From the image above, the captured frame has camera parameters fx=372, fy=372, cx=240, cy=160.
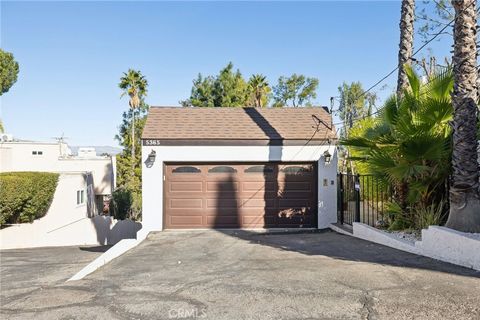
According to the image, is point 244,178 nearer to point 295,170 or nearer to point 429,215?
point 295,170

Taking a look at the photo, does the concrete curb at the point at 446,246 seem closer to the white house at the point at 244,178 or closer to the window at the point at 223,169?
the white house at the point at 244,178

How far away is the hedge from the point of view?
15.3 m

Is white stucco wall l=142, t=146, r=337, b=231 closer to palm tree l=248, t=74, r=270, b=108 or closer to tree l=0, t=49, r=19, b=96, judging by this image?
palm tree l=248, t=74, r=270, b=108

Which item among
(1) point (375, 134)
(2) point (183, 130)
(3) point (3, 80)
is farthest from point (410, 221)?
(3) point (3, 80)

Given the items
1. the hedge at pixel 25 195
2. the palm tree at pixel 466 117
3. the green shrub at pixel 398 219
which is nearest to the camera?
the palm tree at pixel 466 117

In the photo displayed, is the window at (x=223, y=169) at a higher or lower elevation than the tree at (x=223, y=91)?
lower

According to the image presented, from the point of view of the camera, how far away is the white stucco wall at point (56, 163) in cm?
2600

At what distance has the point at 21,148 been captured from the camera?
2642 centimetres

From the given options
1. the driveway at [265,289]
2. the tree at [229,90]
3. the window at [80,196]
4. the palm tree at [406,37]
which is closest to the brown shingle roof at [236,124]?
the palm tree at [406,37]

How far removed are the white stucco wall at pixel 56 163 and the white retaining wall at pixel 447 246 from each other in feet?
76.6

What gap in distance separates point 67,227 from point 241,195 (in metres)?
11.9

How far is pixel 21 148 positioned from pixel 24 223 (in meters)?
11.4

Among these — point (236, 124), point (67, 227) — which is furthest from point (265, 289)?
point (67, 227)

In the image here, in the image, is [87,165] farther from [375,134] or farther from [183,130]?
[375,134]
